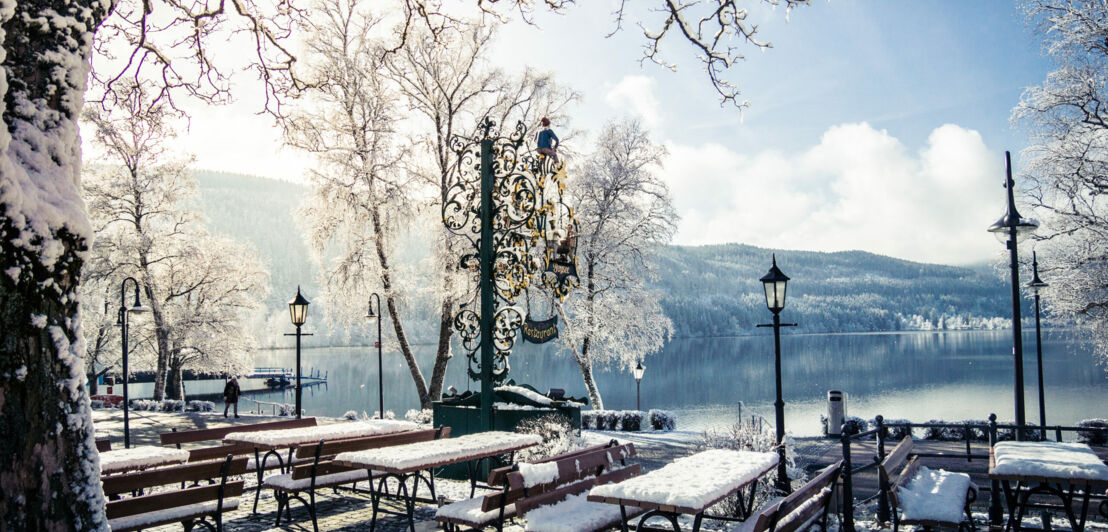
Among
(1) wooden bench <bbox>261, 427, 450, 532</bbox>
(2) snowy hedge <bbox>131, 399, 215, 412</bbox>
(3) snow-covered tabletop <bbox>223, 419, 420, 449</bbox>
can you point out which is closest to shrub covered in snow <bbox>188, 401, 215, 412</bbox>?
(2) snowy hedge <bbox>131, 399, 215, 412</bbox>

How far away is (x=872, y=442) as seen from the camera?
17.5m

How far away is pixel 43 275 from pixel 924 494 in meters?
6.73

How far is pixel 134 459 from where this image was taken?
23.0 ft

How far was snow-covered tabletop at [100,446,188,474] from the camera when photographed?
671cm

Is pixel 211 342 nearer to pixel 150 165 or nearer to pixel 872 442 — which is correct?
pixel 150 165

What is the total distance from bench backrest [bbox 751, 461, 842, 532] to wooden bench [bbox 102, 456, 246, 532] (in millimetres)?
4167

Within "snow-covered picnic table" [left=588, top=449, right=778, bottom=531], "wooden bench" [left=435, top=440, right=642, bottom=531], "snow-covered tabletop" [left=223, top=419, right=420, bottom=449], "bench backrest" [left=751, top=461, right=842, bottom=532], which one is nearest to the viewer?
"bench backrest" [left=751, top=461, right=842, bottom=532]

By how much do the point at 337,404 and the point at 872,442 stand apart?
40733mm

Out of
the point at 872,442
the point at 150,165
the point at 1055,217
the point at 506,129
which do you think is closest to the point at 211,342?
the point at 150,165

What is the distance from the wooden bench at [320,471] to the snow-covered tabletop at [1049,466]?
556 centimetres

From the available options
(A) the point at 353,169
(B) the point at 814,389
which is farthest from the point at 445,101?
(B) the point at 814,389

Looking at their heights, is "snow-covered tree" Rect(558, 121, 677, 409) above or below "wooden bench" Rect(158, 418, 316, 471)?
above

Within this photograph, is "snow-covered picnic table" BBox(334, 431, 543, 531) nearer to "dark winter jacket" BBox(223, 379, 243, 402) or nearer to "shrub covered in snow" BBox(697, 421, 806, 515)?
"shrub covered in snow" BBox(697, 421, 806, 515)

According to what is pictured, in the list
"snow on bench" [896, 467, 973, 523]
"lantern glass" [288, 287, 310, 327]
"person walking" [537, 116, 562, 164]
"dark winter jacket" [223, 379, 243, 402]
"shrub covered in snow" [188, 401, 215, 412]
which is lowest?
"shrub covered in snow" [188, 401, 215, 412]
